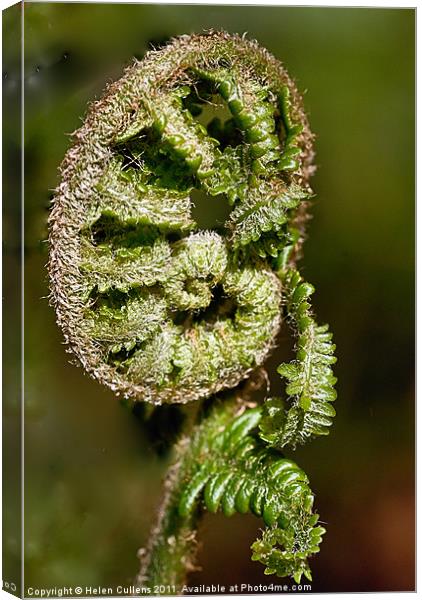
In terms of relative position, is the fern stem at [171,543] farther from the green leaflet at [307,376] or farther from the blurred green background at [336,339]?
the green leaflet at [307,376]

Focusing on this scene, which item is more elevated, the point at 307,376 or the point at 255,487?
the point at 307,376

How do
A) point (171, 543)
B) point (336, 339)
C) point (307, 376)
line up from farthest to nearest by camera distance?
point (336, 339), point (171, 543), point (307, 376)

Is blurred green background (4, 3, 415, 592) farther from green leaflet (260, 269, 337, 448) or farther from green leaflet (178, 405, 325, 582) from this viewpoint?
green leaflet (260, 269, 337, 448)

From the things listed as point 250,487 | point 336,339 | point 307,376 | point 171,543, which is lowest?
point 171,543

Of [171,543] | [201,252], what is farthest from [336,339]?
[201,252]

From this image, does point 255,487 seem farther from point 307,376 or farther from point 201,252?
point 201,252

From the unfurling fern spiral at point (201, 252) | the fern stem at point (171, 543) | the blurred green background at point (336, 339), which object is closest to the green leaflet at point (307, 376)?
the unfurling fern spiral at point (201, 252)

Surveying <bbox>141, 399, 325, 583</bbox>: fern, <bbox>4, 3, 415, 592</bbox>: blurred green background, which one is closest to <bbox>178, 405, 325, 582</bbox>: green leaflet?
<bbox>141, 399, 325, 583</bbox>: fern

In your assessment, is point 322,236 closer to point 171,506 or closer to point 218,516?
point 218,516
